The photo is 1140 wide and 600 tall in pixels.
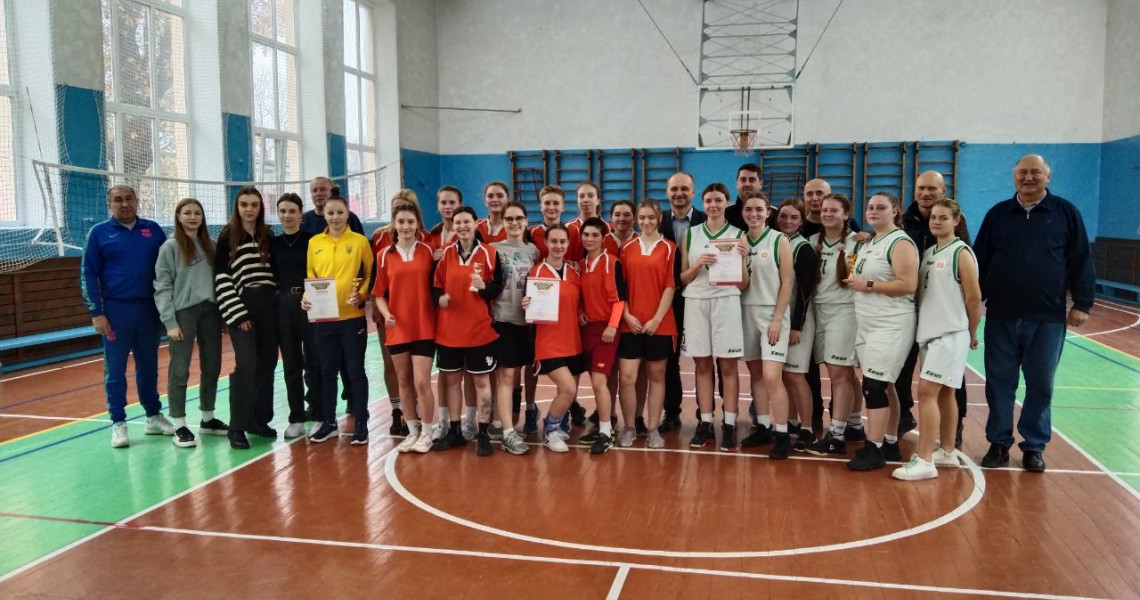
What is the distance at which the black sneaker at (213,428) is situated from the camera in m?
5.67

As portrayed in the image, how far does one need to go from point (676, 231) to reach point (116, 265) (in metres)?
3.84

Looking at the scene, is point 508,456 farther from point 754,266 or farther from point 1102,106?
point 1102,106

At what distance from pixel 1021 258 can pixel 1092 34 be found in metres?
14.0

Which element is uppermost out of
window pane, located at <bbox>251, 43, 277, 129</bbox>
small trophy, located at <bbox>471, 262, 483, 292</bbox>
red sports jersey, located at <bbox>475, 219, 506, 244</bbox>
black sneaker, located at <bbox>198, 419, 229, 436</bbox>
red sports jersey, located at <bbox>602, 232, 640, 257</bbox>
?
window pane, located at <bbox>251, 43, 277, 129</bbox>

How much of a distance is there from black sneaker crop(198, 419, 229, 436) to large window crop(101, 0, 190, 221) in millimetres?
5366

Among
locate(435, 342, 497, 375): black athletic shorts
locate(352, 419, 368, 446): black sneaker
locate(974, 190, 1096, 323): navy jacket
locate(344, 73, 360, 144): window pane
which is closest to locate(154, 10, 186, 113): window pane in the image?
locate(344, 73, 360, 144): window pane

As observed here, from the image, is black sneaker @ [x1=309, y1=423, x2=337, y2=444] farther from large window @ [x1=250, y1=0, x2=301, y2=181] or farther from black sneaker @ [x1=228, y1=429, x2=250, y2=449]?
large window @ [x1=250, y1=0, x2=301, y2=181]

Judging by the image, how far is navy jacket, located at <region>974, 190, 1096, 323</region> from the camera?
4.55 m

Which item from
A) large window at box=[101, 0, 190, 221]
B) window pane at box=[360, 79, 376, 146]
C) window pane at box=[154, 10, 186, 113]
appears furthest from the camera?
window pane at box=[360, 79, 376, 146]

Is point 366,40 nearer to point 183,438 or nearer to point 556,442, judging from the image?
point 183,438

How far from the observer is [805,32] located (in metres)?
16.2

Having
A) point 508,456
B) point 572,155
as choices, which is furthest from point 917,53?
point 508,456

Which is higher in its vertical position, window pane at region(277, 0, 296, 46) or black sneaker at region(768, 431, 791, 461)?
window pane at region(277, 0, 296, 46)

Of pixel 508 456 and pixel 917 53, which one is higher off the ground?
pixel 917 53
